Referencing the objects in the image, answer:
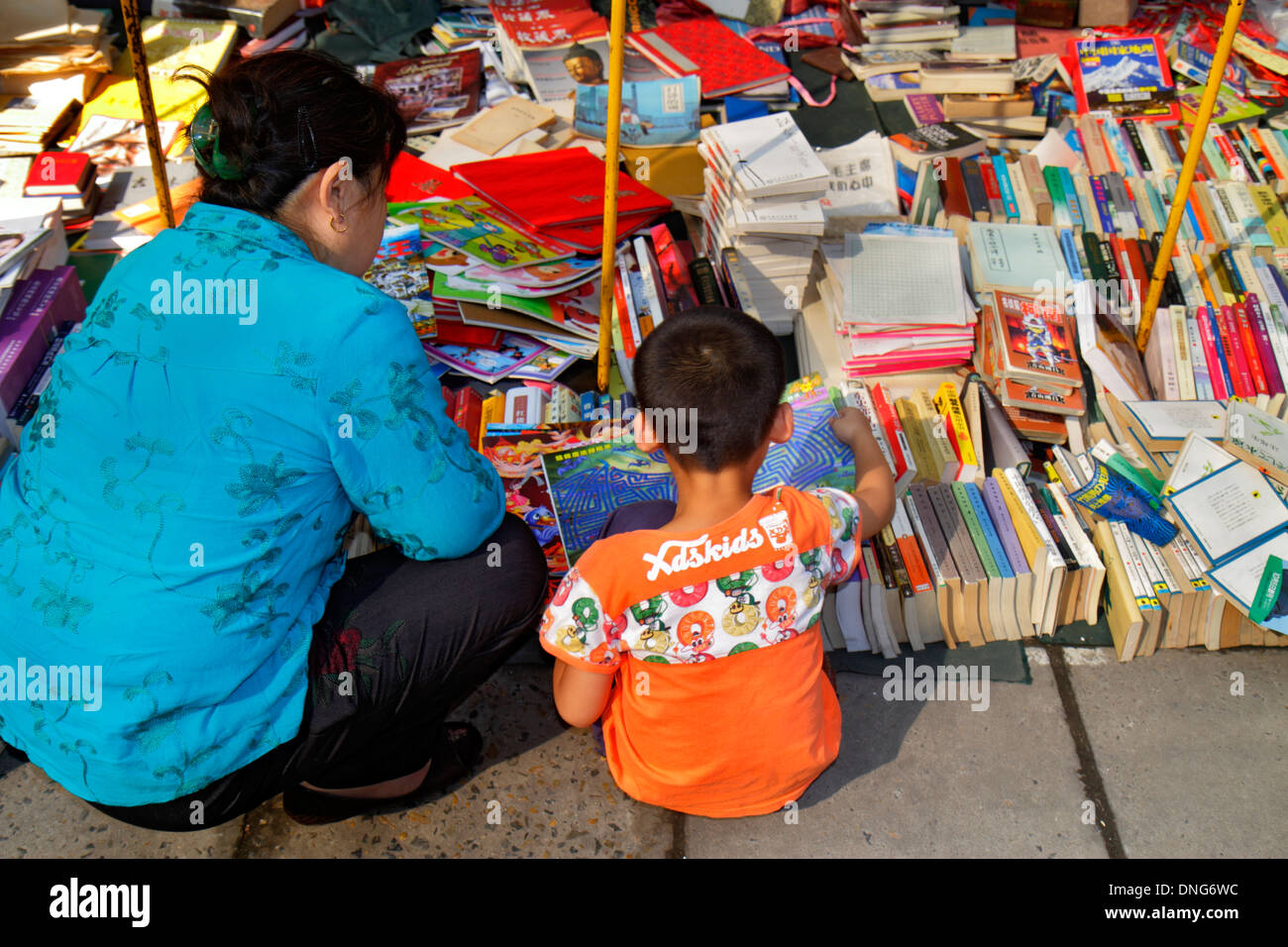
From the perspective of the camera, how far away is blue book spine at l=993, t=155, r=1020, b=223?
3445 mm

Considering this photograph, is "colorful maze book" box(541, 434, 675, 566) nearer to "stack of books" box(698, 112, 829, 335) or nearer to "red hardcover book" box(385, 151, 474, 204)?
"stack of books" box(698, 112, 829, 335)

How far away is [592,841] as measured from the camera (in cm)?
Result: 212

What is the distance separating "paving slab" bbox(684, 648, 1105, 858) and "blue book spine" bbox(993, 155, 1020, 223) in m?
1.74

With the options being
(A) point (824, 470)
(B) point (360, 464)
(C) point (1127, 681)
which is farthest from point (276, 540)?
(C) point (1127, 681)

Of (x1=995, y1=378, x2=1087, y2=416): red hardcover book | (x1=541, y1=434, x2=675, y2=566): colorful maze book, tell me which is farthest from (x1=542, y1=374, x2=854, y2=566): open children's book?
(x1=995, y1=378, x2=1087, y2=416): red hardcover book

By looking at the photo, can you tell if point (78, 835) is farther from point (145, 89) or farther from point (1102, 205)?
point (1102, 205)

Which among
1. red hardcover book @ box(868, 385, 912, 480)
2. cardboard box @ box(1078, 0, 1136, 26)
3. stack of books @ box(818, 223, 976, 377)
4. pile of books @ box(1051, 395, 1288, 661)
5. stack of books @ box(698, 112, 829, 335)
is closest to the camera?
pile of books @ box(1051, 395, 1288, 661)

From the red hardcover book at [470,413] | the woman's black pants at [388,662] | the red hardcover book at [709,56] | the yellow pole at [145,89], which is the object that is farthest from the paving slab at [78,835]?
the red hardcover book at [709,56]

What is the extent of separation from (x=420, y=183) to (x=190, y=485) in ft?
7.76

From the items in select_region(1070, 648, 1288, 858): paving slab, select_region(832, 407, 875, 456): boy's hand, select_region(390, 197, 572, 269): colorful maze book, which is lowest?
select_region(1070, 648, 1288, 858): paving slab

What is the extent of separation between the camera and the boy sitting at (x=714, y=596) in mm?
1694

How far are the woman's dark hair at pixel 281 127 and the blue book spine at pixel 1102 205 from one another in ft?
8.33

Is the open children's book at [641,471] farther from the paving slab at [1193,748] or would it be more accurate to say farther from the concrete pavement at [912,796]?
the paving slab at [1193,748]

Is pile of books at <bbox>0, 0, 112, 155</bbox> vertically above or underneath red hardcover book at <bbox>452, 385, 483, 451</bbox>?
above
